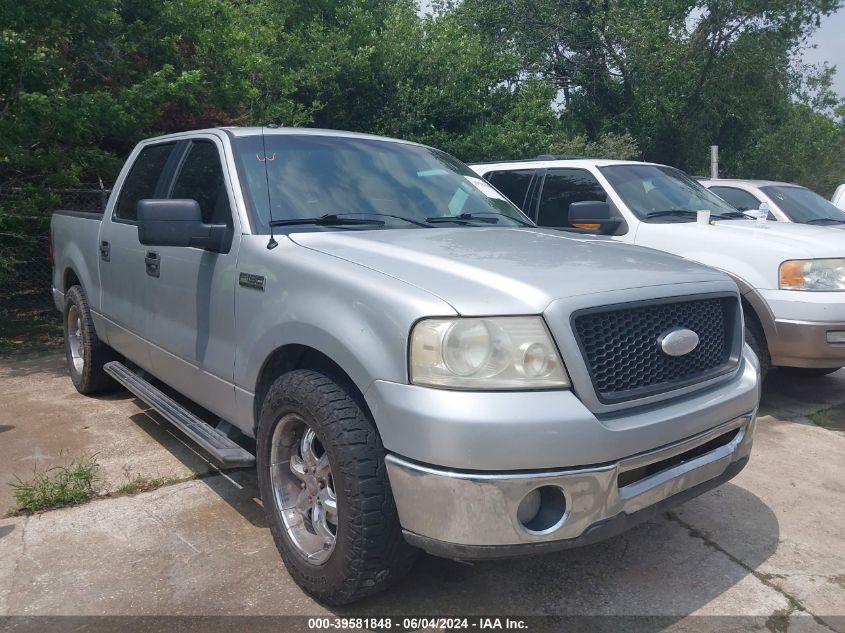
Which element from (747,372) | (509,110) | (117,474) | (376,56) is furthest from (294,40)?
(747,372)

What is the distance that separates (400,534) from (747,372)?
1656 millimetres

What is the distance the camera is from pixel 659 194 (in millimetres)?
6379

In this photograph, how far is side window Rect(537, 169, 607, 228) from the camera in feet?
21.0

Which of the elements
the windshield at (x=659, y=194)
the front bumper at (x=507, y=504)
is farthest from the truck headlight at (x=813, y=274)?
the front bumper at (x=507, y=504)

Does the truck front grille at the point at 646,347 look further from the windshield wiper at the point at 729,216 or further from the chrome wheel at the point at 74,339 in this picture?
the chrome wheel at the point at 74,339

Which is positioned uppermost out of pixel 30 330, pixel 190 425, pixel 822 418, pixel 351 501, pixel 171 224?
pixel 171 224

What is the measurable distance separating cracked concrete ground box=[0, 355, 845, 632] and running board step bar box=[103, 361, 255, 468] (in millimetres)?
411

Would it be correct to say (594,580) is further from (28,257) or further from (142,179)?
(28,257)

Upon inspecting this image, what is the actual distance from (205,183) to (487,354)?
7.13 feet

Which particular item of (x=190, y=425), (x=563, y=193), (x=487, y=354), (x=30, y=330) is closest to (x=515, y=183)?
(x=563, y=193)

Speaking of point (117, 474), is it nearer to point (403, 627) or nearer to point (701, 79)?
point (403, 627)

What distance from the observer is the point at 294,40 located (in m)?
14.3

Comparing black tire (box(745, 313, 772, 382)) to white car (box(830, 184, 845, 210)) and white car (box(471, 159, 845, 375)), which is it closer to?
white car (box(471, 159, 845, 375))

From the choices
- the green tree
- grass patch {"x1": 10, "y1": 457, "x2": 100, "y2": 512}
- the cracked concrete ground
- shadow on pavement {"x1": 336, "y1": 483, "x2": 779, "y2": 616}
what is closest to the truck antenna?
the cracked concrete ground
